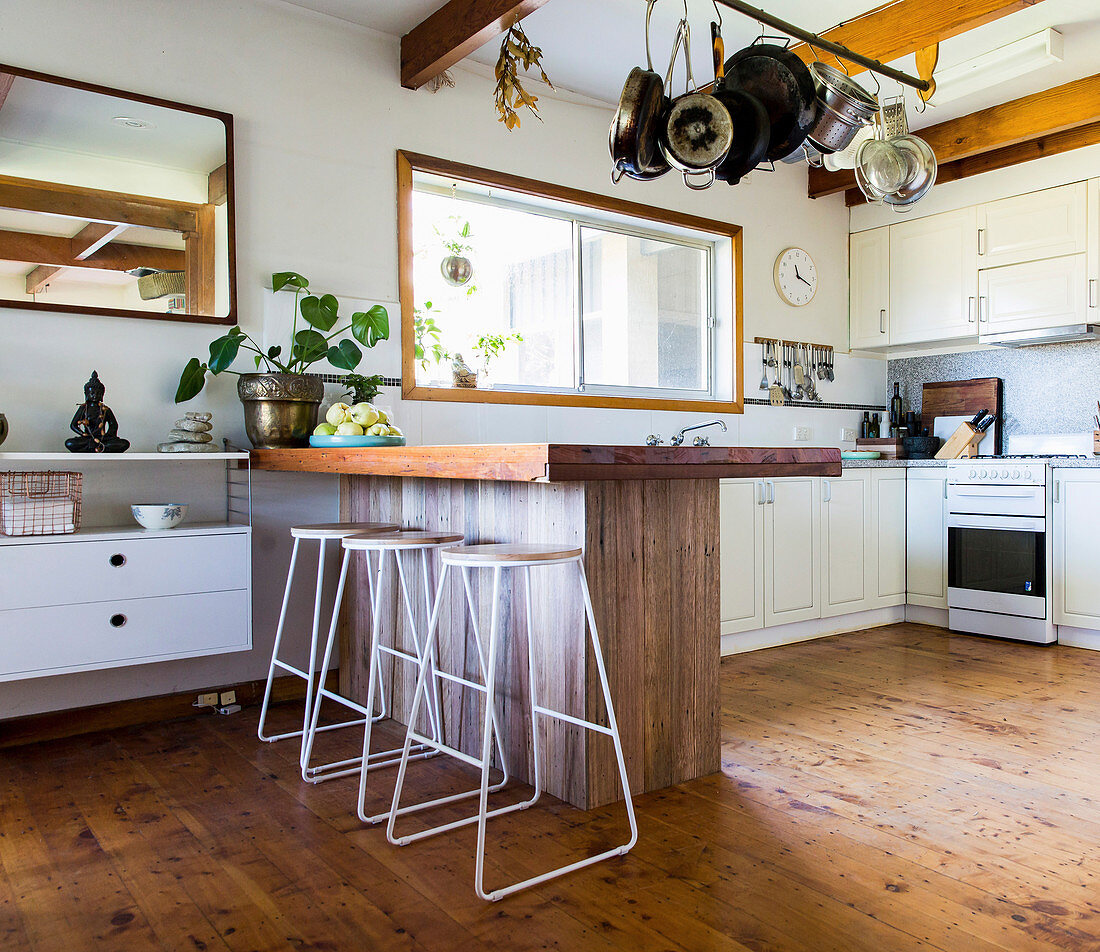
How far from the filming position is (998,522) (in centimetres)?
436

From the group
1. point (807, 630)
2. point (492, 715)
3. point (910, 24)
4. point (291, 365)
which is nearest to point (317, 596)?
point (492, 715)

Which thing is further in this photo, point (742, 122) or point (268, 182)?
point (268, 182)

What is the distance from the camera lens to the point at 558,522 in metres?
2.28

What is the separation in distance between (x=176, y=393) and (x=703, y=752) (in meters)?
2.10

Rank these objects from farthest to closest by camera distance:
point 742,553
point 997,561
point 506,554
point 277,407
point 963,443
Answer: point 963,443 < point 997,561 < point 742,553 < point 277,407 < point 506,554

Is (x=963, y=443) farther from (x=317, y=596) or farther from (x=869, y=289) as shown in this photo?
(x=317, y=596)

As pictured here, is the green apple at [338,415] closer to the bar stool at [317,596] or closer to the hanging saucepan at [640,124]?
the bar stool at [317,596]

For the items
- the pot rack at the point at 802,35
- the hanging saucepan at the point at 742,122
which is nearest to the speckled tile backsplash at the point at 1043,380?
the pot rack at the point at 802,35

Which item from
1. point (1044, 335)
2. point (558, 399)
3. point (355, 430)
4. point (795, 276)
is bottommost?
point (355, 430)

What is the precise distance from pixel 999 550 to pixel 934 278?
158 cm

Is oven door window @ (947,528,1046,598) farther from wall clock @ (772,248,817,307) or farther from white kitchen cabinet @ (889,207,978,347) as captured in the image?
wall clock @ (772,248,817,307)

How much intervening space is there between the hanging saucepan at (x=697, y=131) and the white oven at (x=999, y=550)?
9.44 feet

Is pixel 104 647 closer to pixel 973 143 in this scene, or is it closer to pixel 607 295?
pixel 607 295

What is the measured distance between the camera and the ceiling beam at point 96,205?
278cm
